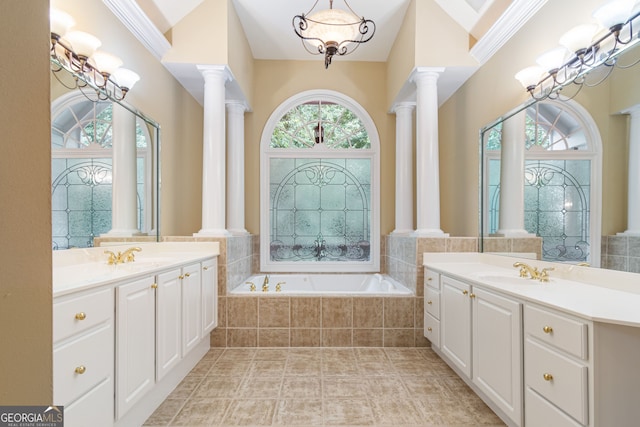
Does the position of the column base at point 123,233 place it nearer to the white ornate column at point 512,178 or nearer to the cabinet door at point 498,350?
the cabinet door at point 498,350

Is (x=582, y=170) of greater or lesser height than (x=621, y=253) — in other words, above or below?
above

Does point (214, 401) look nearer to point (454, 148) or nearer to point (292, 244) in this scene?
point (292, 244)

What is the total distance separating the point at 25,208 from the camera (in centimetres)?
57

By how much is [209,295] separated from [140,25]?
224 cm

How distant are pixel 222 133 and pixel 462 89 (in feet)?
8.35

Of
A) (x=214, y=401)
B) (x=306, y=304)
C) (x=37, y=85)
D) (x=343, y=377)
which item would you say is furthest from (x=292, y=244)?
Result: (x=37, y=85)

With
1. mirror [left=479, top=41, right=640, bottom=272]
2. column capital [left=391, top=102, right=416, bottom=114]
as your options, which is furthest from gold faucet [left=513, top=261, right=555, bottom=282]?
column capital [left=391, top=102, right=416, bottom=114]

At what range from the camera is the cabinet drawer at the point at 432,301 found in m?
2.82

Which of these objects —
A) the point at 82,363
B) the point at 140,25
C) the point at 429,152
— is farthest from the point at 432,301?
the point at 140,25

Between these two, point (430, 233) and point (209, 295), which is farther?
point (430, 233)

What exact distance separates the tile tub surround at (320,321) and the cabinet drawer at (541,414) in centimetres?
154

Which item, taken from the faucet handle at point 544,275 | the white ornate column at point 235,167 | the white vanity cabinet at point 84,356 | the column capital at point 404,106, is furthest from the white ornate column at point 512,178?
the white ornate column at point 235,167

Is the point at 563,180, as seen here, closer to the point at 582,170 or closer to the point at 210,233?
the point at 582,170

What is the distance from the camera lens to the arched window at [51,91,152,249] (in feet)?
6.30
